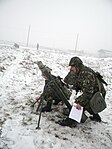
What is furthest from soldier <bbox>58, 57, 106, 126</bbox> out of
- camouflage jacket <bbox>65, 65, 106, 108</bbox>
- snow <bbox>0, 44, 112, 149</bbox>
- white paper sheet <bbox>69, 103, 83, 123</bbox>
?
snow <bbox>0, 44, 112, 149</bbox>

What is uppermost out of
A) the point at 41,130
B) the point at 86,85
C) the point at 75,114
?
the point at 86,85

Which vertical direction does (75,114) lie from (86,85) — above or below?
below

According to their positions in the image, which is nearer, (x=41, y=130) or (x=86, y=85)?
(x=41, y=130)

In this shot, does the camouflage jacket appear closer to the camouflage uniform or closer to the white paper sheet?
the camouflage uniform

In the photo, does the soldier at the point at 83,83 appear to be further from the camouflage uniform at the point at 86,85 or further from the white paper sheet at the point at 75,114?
the white paper sheet at the point at 75,114

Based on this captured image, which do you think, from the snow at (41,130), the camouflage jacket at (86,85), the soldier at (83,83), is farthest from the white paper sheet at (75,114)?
the snow at (41,130)

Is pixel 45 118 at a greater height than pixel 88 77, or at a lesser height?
lesser

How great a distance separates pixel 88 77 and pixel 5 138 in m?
2.58

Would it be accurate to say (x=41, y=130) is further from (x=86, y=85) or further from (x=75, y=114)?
(x=86, y=85)

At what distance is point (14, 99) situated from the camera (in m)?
6.45

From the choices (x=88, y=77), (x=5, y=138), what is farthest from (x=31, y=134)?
(x=88, y=77)

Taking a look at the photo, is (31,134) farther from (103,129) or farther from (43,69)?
(103,129)

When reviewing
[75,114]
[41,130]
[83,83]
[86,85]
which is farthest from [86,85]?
[41,130]

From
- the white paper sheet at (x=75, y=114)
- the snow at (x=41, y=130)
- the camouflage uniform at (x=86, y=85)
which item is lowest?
the snow at (x=41, y=130)
